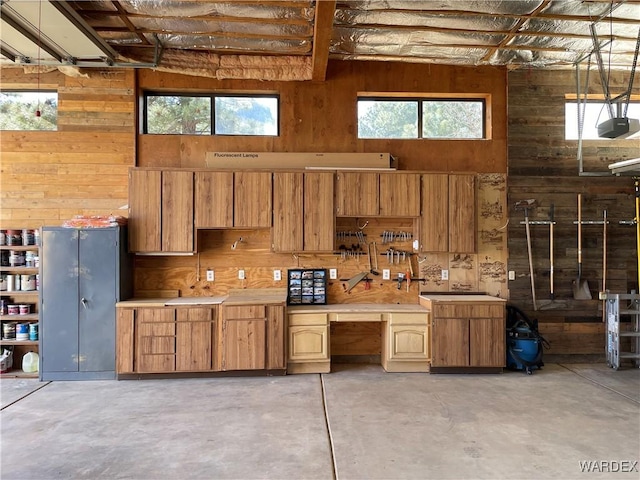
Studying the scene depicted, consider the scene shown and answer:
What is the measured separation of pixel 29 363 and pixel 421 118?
5.46 m

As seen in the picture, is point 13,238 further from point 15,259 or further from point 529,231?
point 529,231

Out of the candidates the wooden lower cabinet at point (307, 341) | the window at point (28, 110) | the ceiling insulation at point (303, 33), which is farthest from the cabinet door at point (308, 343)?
the window at point (28, 110)

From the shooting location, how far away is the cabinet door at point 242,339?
4.36m

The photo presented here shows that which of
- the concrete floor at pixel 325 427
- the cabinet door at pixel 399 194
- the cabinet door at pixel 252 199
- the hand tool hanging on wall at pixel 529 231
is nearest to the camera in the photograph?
the concrete floor at pixel 325 427

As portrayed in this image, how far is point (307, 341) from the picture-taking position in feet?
14.8

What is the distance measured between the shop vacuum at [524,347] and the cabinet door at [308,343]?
2.11m

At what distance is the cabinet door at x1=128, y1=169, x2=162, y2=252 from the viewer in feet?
14.8

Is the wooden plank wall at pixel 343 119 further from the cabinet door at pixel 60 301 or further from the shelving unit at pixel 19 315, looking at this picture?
the shelving unit at pixel 19 315

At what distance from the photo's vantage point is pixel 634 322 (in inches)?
198

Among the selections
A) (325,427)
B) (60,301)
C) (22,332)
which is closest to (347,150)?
(325,427)

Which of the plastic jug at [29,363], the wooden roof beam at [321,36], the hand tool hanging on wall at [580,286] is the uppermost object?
the wooden roof beam at [321,36]

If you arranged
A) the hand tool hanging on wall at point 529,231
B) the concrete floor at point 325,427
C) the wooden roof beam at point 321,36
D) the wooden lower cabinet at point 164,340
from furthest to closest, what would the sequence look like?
the hand tool hanging on wall at point 529,231, the wooden lower cabinet at point 164,340, the wooden roof beam at point 321,36, the concrete floor at point 325,427

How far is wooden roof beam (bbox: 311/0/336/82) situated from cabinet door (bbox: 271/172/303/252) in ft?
4.13

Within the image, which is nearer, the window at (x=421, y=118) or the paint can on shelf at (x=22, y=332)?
the paint can on shelf at (x=22, y=332)
